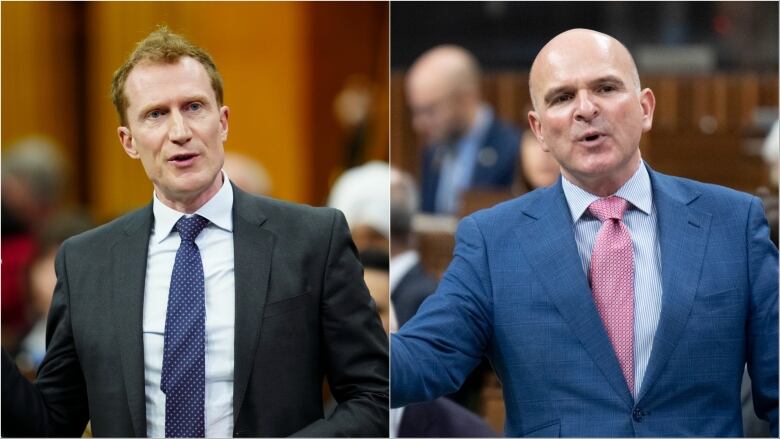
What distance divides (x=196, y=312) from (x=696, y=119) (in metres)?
2.77

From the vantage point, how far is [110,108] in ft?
10.4

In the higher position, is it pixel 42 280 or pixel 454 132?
pixel 454 132

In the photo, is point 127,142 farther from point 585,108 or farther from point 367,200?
point 585,108

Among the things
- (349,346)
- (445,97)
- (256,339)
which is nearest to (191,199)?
(256,339)

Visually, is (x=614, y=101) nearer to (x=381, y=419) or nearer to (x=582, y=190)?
(x=582, y=190)

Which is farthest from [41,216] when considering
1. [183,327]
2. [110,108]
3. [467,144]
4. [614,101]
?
[467,144]

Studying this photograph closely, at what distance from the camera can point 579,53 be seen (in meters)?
2.85

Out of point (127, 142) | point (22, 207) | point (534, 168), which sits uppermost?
point (127, 142)

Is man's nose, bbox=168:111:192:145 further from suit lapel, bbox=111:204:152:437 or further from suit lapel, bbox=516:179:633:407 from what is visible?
suit lapel, bbox=516:179:633:407

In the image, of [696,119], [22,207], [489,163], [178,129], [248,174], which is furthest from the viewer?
[696,119]

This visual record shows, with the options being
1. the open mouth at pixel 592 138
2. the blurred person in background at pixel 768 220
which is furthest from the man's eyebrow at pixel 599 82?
the blurred person in background at pixel 768 220

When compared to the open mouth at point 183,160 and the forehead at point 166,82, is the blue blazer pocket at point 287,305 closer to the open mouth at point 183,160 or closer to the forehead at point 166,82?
the open mouth at point 183,160

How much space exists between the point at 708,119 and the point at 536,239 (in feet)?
9.03

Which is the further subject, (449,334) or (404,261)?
(404,261)
